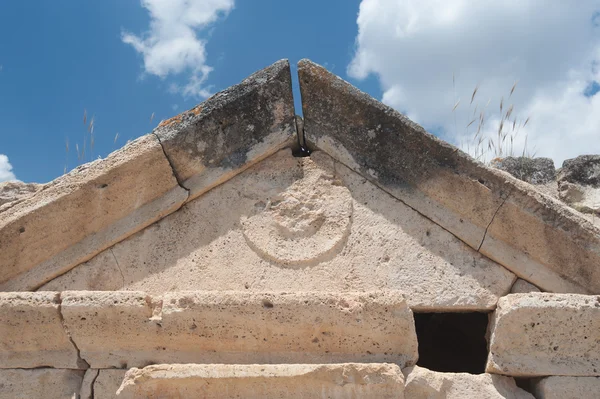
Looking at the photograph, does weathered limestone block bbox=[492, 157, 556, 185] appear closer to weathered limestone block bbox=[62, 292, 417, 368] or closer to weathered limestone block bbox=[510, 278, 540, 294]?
weathered limestone block bbox=[510, 278, 540, 294]

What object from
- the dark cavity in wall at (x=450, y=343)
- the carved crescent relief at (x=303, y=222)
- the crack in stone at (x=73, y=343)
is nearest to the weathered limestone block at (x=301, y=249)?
the carved crescent relief at (x=303, y=222)

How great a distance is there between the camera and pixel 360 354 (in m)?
3.19


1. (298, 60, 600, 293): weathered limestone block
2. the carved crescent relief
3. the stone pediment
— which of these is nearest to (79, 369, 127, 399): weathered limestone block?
the stone pediment

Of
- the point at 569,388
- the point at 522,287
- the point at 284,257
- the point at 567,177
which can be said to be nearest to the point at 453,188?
the point at 522,287

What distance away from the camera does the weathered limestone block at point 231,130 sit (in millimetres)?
3621

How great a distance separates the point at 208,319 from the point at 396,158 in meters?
1.41

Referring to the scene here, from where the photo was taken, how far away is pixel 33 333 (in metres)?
3.28

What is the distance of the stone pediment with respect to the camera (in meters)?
3.16

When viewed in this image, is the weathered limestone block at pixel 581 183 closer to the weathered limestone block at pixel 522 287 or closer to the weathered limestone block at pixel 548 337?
the weathered limestone block at pixel 522 287

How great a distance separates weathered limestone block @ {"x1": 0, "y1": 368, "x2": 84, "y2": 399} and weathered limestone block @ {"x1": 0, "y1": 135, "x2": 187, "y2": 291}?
0.50 meters

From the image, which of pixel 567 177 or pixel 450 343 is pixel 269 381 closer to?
pixel 450 343

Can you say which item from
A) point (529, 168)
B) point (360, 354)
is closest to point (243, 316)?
point (360, 354)

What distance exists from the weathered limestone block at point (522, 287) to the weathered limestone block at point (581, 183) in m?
1.11

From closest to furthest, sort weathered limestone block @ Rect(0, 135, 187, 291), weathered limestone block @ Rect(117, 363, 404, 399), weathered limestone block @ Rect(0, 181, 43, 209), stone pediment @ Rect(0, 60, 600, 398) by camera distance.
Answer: weathered limestone block @ Rect(117, 363, 404, 399) < stone pediment @ Rect(0, 60, 600, 398) < weathered limestone block @ Rect(0, 135, 187, 291) < weathered limestone block @ Rect(0, 181, 43, 209)
